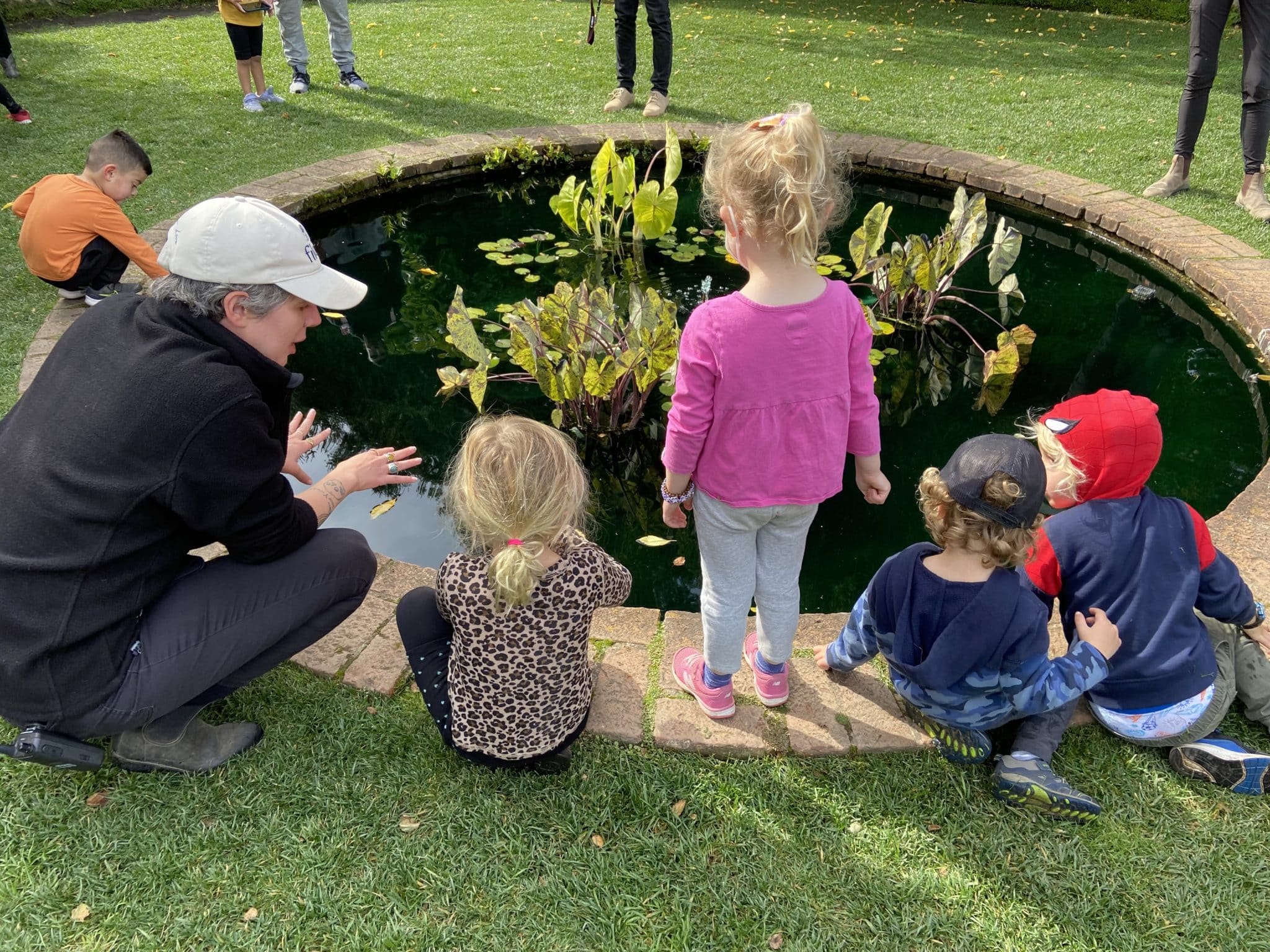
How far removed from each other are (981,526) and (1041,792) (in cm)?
60

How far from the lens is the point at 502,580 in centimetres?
156

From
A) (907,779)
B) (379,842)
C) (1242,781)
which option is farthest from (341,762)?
(1242,781)

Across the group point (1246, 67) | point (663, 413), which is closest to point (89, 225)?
point (663, 413)

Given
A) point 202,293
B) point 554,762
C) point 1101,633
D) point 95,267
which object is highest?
point 202,293

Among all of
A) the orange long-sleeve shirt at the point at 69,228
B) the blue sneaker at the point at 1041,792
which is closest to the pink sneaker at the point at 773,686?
the blue sneaker at the point at 1041,792

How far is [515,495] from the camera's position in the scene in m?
1.57

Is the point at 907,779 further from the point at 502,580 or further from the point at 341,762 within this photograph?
the point at 341,762

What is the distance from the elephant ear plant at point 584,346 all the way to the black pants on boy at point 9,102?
16.0 feet

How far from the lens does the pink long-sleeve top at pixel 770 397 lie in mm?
1597

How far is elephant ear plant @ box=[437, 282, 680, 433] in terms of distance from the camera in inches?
115

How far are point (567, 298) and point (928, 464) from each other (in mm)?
1483

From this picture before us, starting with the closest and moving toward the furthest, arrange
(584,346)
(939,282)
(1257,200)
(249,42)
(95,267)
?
1. (584,346)
2. (95,267)
3. (939,282)
4. (1257,200)
5. (249,42)

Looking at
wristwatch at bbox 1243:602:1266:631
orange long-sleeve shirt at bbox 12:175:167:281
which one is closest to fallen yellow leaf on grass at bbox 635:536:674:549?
wristwatch at bbox 1243:602:1266:631

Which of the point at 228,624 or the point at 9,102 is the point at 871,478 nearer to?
the point at 228,624
